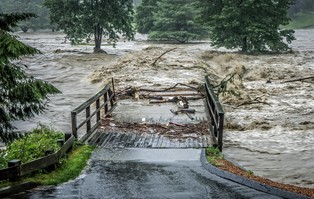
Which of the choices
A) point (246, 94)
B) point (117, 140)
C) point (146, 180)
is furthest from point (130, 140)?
point (246, 94)

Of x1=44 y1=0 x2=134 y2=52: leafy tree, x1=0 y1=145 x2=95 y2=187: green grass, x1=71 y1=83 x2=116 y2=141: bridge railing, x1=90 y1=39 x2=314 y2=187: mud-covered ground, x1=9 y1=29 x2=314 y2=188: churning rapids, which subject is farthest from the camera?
x1=44 y1=0 x2=134 y2=52: leafy tree

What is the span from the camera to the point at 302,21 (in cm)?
10825

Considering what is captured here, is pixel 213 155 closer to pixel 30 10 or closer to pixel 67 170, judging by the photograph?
pixel 67 170

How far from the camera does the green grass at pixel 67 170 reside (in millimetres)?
8214

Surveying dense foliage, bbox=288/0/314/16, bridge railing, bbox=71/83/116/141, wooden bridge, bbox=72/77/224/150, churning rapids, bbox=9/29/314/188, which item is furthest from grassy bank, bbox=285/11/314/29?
bridge railing, bbox=71/83/116/141

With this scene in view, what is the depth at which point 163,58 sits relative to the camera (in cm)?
3756

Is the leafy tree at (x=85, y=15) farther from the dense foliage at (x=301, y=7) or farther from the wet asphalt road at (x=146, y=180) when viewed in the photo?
the dense foliage at (x=301, y=7)

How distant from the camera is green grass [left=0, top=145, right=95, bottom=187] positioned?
26.9ft

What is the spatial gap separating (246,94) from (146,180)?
55.4ft

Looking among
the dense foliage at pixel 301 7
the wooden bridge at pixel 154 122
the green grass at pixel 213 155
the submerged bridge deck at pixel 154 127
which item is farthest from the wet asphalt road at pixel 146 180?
the dense foliage at pixel 301 7

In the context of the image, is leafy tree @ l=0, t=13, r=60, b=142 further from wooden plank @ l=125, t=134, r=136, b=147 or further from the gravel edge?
wooden plank @ l=125, t=134, r=136, b=147

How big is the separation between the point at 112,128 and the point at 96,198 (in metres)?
5.96

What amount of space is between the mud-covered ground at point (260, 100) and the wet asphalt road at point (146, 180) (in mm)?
3491

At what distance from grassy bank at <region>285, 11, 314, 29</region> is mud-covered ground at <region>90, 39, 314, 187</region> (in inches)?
2456
